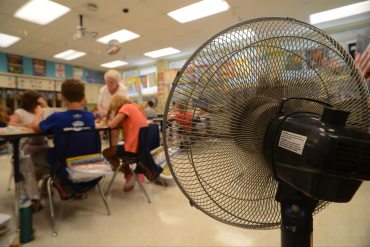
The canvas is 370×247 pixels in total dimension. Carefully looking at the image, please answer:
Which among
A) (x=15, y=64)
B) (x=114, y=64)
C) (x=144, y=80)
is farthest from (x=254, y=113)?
(x=114, y=64)

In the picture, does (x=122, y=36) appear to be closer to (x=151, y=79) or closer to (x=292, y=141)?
(x=151, y=79)

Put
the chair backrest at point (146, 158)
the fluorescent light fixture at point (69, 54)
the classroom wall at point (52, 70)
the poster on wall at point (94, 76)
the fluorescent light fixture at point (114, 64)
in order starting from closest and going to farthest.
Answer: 1. the chair backrest at point (146, 158)
2. the classroom wall at point (52, 70)
3. the fluorescent light fixture at point (69, 54)
4. the fluorescent light fixture at point (114, 64)
5. the poster on wall at point (94, 76)

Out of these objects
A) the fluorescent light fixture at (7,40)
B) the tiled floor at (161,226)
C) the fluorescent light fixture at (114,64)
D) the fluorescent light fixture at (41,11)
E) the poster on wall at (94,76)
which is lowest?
the tiled floor at (161,226)

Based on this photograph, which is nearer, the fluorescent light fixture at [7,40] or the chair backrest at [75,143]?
the chair backrest at [75,143]

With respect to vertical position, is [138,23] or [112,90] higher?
[138,23]

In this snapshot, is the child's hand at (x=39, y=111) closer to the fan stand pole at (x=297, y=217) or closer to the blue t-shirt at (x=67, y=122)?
the blue t-shirt at (x=67, y=122)

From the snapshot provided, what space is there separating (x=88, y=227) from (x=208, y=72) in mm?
1424

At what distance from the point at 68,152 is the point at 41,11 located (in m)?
3.19

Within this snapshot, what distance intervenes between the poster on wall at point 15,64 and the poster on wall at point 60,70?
886 millimetres

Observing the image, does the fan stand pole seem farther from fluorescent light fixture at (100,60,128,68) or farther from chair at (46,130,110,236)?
fluorescent light fixture at (100,60,128,68)

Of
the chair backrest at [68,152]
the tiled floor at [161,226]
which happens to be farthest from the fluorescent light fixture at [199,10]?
the tiled floor at [161,226]

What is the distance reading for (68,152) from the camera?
133 cm

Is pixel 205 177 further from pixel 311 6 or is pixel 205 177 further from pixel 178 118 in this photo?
pixel 311 6

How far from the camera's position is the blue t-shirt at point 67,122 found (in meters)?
1.30
